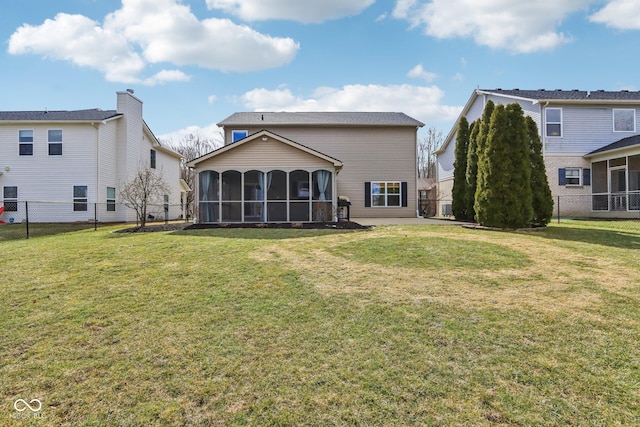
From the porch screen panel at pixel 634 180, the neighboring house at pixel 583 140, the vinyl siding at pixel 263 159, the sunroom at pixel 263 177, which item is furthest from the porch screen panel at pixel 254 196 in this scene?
the porch screen panel at pixel 634 180

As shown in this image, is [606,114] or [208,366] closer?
[208,366]

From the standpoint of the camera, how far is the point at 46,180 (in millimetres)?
18266

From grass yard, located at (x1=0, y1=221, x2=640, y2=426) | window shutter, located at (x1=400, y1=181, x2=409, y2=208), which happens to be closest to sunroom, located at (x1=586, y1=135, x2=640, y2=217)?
window shutter, located at (x1=400, y1=181, x2=409, y2=208)

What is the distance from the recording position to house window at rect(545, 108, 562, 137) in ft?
62.1

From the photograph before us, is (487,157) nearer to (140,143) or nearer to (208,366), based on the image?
(208,366)

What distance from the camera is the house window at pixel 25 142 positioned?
18.3 meters

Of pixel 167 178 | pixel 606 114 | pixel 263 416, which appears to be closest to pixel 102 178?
pixel 167 178

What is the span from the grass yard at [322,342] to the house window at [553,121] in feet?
49.7

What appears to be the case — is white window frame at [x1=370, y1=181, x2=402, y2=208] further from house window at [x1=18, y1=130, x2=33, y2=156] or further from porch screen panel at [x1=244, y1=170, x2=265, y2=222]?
house window at [x1=18, y1=130, x2=33, y2=156]

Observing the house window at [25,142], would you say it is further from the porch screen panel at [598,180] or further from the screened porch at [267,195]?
the porch screen panel at [598,180]

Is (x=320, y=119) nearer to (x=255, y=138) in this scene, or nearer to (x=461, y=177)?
(x=255, y=138)

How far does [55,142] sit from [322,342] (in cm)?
2108

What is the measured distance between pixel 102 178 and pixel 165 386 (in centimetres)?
1936

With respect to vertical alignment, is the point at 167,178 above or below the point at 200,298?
above
